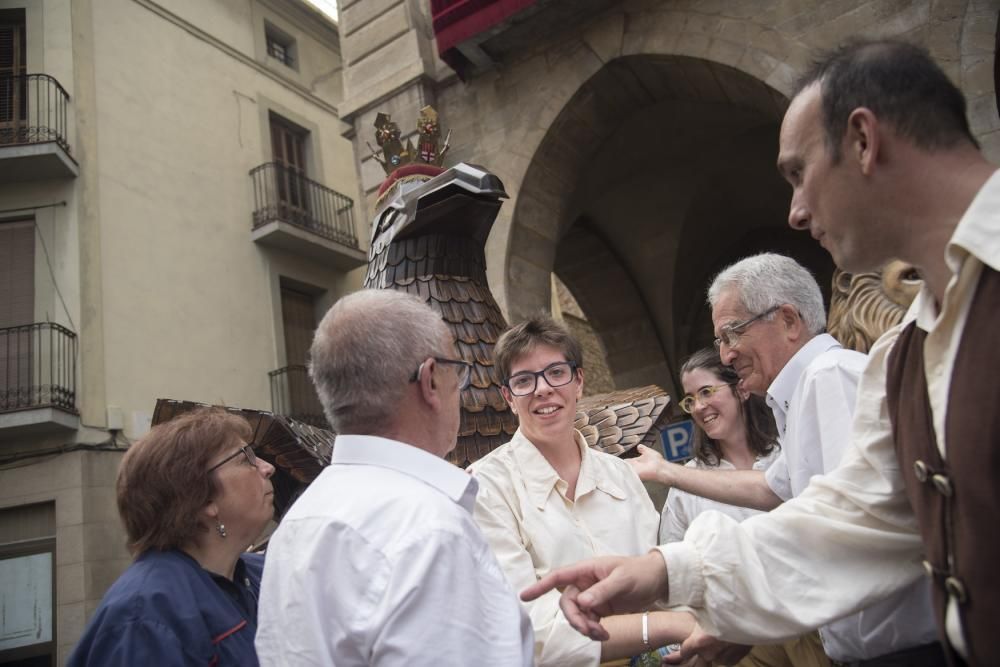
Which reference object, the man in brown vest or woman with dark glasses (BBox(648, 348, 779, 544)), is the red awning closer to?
woman with dark glasses (BBox(648, 348, 779, 544))

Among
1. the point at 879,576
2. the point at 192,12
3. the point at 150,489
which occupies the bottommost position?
the point at 879,576

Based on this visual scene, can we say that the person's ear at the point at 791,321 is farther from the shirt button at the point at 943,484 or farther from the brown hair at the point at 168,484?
the brown hair at the point at 168,484

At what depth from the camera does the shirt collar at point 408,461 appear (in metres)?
1.36

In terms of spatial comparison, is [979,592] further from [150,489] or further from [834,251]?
[150,489]

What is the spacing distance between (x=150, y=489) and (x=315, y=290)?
39.2ft

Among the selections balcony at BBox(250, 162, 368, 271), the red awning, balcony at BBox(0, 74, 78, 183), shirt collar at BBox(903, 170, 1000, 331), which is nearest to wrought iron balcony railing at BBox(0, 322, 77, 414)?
balcony at BBox(0, 74, 78, 183)

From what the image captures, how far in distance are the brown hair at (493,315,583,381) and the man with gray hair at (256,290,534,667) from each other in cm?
95

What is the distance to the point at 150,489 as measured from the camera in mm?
2068

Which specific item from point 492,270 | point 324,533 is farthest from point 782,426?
point 492,270

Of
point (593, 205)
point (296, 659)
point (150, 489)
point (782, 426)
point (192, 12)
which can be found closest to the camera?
point (296, 659)

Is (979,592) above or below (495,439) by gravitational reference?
below

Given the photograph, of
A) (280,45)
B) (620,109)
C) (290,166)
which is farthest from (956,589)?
(280,45)

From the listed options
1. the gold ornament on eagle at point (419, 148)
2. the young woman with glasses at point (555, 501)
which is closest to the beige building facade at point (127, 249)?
the gold ornament on eagle at point (419, 148)

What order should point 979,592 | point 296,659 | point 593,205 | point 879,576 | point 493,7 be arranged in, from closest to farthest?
point 979,592 < point 296,659 < point 879,576 < point 493,7 < point 593,205
